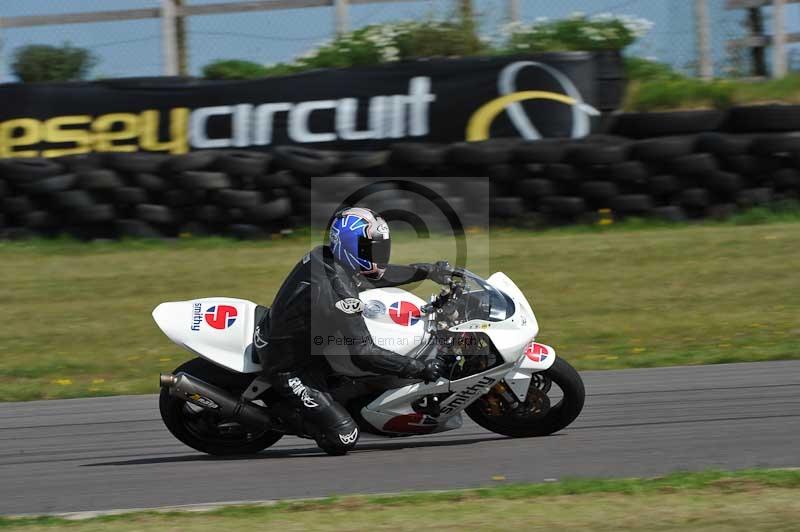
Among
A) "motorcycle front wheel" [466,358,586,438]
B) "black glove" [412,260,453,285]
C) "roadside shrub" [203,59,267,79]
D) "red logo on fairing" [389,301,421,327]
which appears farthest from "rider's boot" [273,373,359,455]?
"roadside shrub" [203,59,267,79]

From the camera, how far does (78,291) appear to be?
1133 cm

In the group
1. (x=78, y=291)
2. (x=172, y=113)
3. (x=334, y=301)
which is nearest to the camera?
(x=334, y=301)

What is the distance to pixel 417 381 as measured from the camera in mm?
5844

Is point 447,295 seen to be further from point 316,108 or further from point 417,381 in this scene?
point 316,108

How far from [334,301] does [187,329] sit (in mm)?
833

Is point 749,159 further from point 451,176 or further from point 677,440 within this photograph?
point 677,440

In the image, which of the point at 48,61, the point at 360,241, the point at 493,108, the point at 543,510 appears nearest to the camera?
the point at 543,510

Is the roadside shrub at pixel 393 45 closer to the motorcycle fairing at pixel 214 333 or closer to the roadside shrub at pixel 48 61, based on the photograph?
the roadside shrub at pixel 48 61

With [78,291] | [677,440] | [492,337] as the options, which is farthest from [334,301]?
[78,291]

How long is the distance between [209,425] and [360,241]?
139 cm

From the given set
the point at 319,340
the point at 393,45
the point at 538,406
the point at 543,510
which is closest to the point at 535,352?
the point at 538,406

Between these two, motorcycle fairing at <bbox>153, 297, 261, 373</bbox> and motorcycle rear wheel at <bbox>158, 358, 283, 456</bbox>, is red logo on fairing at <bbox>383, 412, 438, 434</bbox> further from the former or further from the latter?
motorcycle fairing at <bbox>153, 297, 261, 373</bbox>

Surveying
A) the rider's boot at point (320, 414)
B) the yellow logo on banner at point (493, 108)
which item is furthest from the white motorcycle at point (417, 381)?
the yellow logo on banner at point (493, 108)

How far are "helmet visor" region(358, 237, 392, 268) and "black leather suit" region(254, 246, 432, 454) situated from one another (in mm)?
139
